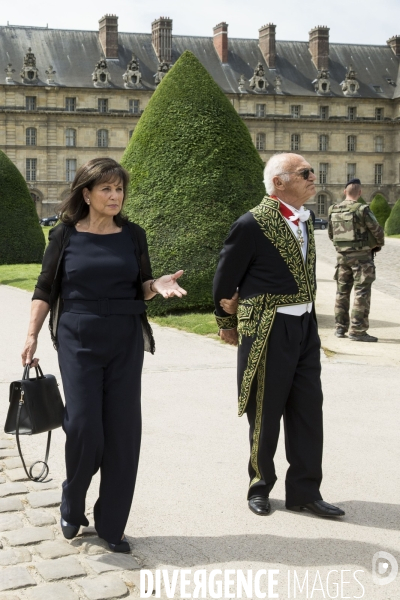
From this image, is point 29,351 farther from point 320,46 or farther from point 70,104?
point 320,46

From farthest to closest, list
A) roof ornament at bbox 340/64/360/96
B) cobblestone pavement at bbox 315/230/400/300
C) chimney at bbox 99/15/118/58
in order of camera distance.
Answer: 1. roof ornament at bbox 340/64/360/96
2. chimney at bbox 99/15/118/58
3. cobblestone pavement at bbox 315/230/400/300

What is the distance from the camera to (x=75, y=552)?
335cm

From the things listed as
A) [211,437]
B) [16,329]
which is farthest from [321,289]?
[211,437]

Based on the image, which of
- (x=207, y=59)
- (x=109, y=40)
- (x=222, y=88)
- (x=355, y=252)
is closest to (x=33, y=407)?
(x=355, y=252)

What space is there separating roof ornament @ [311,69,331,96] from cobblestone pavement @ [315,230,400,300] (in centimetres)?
3725

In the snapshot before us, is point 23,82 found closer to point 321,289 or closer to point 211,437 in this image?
point 321,289

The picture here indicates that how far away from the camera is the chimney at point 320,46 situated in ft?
202

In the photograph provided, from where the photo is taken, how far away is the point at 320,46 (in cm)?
6228

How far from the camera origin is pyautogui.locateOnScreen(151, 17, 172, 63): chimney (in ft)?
193

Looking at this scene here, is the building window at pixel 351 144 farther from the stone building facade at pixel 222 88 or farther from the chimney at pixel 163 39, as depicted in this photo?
the chimney at pixel 163 39

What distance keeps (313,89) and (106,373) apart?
61157 mm

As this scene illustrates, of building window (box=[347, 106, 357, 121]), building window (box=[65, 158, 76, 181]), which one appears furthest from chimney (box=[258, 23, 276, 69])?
building window (box=[65, 158, 76, 181])

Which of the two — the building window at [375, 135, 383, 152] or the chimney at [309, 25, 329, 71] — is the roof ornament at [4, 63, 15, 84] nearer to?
the chimney at [309, 25, 329, 71]

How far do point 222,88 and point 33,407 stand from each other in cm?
5775
